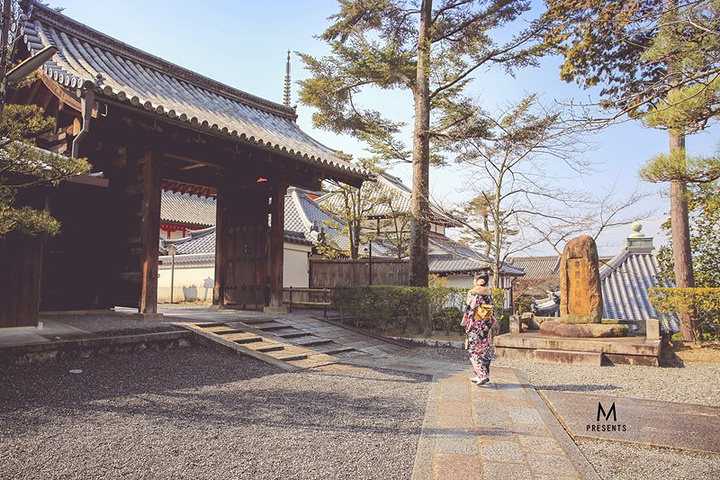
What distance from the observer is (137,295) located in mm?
8555

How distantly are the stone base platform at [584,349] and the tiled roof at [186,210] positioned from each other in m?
24.8

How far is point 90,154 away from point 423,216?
7.91m

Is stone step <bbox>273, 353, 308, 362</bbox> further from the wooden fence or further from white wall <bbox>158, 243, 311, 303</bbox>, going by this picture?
white wall <bbox>158, 243, 311, 303</bbox>

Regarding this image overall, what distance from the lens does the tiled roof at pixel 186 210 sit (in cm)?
2969

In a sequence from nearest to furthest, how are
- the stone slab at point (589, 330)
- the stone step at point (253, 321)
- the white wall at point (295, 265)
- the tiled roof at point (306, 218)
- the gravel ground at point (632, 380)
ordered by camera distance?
the gravel ground at point (632, 380) < the stone step at point (253, 321) < the stone slab at point (589, 330) < the white wall at point (295, 265) < the tiled roof at point (306, 218)

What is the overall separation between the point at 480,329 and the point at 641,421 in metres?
2.05

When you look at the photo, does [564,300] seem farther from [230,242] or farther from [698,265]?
[230,242]

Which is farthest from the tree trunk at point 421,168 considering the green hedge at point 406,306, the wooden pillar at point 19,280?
the wooden pillar at point 19,280

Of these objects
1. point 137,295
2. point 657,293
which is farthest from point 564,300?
point 137,295

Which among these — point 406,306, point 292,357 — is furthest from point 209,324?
point 406,306

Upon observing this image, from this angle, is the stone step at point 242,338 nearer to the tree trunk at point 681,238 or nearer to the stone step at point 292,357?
the stone step at point 292,357

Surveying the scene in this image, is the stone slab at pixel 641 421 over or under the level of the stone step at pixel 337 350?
under

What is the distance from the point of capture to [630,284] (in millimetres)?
17016

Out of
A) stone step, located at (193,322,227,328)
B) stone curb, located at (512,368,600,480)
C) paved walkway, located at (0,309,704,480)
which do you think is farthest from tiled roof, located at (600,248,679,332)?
stone step, located at (193,322,227,328)
